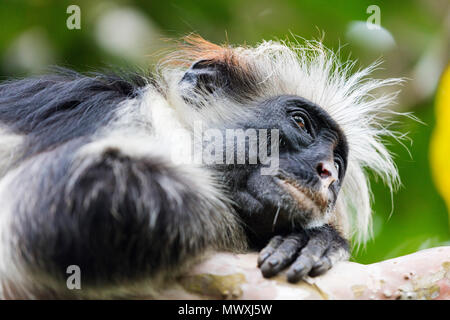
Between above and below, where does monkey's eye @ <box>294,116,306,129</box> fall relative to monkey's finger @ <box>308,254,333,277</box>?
above

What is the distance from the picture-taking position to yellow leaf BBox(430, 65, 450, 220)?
440cm

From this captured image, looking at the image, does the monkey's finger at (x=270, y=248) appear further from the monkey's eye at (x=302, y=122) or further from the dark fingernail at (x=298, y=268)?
the monkey's eye at (x=302, y=122)

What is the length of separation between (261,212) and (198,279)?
52cm

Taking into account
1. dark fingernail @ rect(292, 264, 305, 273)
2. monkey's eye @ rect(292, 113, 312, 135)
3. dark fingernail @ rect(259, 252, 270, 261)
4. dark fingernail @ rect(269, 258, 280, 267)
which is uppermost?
monkey's eye @ rect(292, 113, 312, 135)

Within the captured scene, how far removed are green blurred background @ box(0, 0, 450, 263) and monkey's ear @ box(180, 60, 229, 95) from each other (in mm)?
1589

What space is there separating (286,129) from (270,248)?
2.26 feet

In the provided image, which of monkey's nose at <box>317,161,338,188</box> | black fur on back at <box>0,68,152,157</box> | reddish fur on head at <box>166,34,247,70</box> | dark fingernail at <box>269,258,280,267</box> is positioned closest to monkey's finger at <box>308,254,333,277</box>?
dark fingernail at <box>269,258,280,267</box>

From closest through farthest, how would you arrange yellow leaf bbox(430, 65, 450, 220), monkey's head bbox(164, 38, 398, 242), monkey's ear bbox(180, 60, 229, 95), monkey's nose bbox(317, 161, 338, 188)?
monkey's head bbox(164, 38, 398, 242)
monkey's nose bbox(317, 161, 338, 188)
monkey's ear bbox(180, 60, 229, 95)
yellow leaf bbox(430, 65, 450, 220)

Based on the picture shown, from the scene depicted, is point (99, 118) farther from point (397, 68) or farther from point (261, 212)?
point (397, 68)

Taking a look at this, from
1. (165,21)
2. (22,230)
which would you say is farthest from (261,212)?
(165,21)

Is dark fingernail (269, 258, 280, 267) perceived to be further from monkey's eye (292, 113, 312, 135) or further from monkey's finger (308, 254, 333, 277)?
monkey's eye (292, 113, 312, 135)

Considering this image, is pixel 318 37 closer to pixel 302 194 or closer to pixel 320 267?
pixel 302 194

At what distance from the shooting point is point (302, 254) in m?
2.47

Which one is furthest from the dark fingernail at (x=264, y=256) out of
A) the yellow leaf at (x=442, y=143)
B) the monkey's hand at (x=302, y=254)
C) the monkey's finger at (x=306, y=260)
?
the yellow leaf at (x=442, y=143)
